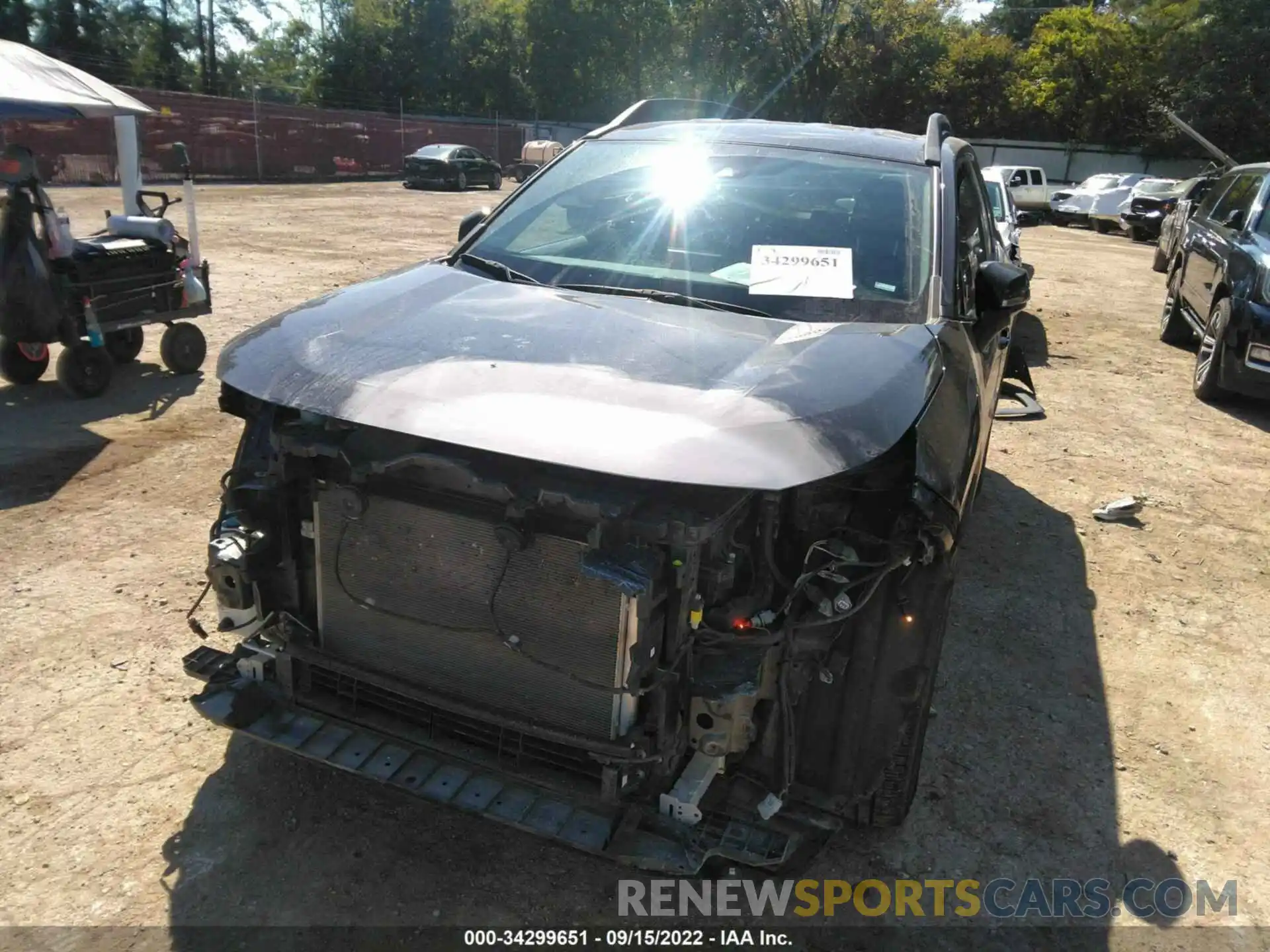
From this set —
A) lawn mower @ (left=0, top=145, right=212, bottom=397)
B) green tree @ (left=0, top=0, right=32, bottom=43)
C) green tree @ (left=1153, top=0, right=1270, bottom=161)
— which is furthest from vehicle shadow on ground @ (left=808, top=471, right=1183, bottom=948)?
green tree @ (left=0, top=0, right=32, bottom=43)

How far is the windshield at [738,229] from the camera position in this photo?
3.03 metres

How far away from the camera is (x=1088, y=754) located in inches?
129

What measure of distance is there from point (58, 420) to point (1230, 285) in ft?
29.2

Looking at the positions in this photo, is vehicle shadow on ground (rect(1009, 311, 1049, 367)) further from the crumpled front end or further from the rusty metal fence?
the rusty metal fence

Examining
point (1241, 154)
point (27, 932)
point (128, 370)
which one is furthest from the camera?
point (1241, 154)

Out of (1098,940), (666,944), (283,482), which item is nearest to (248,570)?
(283,482)

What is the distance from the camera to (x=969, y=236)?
375 cm

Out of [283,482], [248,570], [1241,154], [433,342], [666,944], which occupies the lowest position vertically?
[666,944]

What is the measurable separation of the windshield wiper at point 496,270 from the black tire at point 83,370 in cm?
431

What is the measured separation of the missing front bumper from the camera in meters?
2.22

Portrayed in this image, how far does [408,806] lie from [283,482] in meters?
1.08

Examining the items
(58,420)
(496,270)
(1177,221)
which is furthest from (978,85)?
(496,270)

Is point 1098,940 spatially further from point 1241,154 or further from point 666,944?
point 1241,154

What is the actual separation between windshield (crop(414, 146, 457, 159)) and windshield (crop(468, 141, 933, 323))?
87.4ft
